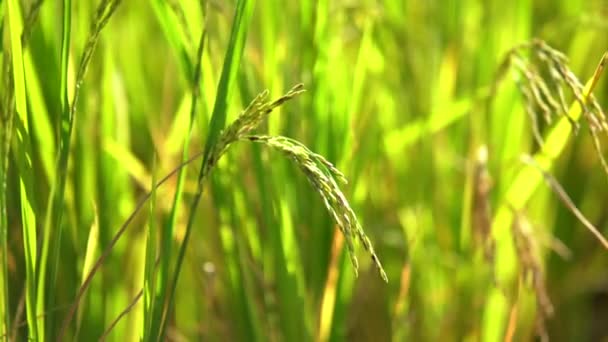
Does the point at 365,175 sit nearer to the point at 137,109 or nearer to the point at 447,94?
the point at 447,94

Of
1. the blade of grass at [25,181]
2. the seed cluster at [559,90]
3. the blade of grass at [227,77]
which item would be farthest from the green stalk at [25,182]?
the seed cluster at [559,90]

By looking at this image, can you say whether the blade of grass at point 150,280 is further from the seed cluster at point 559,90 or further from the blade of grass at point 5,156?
the seed cluster at point 559,90

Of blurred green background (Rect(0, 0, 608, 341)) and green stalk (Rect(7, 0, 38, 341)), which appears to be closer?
green stalk (Rect(7, 0, 38, 341))

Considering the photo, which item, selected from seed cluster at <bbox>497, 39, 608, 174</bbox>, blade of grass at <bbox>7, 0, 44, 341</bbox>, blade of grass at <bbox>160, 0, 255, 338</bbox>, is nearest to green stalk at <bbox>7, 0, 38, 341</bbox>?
blade of grass at <bbox>7, 0, 44, 341</bbox>

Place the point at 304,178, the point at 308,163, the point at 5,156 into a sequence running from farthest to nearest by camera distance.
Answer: the point at 304,178 → the point at 5,156 → the point at 308,163

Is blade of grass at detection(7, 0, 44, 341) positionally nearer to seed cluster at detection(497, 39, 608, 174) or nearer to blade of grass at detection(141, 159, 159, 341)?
blade of grass at detection(141, 159, 159, 341)

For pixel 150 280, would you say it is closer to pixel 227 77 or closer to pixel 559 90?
pixel 227 77

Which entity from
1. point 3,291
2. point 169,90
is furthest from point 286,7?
point 3,291

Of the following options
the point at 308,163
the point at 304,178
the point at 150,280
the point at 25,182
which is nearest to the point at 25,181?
the point at 25,182

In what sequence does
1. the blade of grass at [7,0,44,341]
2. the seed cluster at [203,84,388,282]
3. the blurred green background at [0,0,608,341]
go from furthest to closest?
the blurred green background at [0,0,608,341] → the blade of grass at [7,0,44,341] → the seed cluster at [203,84,388,282]
